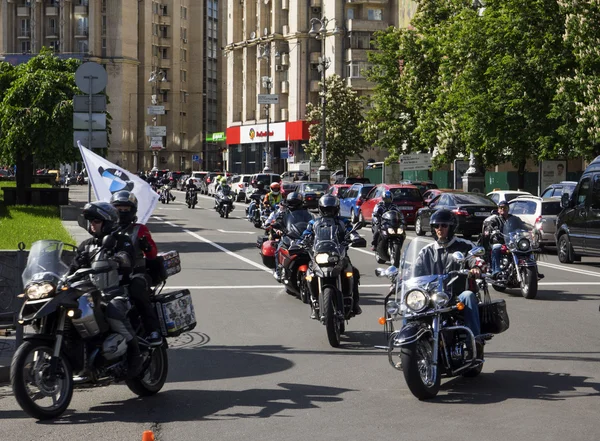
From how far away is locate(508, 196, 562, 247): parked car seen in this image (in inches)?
1086

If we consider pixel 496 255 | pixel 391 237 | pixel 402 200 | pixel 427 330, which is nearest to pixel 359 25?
pixel 402 200

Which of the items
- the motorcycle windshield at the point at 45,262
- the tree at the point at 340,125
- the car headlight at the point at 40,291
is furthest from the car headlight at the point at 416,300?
the tree at the point at 340,125

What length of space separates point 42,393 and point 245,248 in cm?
1998

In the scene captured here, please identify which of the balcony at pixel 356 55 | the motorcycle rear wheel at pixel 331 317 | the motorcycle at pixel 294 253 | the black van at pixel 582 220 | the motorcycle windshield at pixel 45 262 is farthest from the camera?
the balcony at pixel 356 55

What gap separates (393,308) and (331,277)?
250 centimetres

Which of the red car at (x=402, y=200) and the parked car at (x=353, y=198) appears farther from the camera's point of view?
the parked car at (x=353, y=198)

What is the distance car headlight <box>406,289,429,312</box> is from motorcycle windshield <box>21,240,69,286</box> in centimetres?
266

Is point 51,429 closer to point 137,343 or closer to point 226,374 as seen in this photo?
point 137,343

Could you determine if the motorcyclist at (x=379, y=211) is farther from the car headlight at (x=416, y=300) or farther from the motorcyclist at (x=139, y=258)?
the car headlight at (x=416, y=300)

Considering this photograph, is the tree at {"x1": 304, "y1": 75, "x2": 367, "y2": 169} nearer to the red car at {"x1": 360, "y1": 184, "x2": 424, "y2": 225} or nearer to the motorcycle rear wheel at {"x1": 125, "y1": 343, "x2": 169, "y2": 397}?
the red car at {"x1": 360, "y1": 184, "x2": 424, "y2": 225}

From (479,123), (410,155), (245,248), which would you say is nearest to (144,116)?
(410,155)

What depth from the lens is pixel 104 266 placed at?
8.14m

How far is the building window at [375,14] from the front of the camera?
9144 cm

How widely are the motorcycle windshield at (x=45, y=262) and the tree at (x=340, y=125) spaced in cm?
7143
